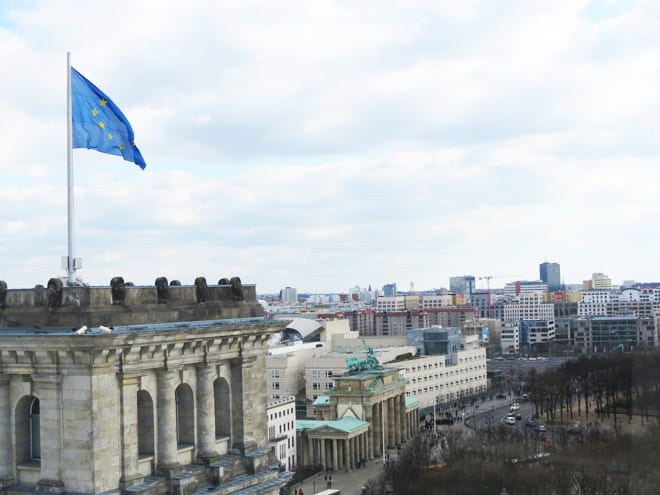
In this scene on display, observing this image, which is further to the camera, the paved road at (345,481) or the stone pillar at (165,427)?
the paved road at (345,481)

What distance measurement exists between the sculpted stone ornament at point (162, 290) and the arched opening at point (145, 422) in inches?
99.5

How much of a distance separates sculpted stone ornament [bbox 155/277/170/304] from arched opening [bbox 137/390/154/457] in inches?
99.5

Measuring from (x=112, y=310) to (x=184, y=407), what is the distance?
3.92m

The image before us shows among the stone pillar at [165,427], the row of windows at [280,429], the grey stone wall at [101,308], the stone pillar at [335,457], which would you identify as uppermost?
the grey stone wall at [101,308]

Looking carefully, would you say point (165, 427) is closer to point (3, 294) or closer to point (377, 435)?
point (3, 294)

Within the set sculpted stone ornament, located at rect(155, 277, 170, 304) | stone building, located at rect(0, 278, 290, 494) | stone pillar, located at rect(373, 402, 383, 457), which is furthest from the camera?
stone pillar, located at rect(373, 402, 383, 457)

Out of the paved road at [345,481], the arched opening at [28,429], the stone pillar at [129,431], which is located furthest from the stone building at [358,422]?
the stone pillar at [129,431]

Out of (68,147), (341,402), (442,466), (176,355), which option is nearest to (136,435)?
(176,355)

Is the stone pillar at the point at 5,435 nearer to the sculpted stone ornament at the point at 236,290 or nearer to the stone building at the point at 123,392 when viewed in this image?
the stone building at the point at 123,392

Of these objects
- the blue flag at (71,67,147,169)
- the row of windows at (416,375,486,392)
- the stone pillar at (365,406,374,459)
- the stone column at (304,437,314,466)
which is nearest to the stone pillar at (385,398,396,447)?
the stone pillar at (365,406,374,459)

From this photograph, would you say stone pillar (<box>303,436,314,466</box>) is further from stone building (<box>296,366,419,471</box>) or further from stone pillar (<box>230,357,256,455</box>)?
stone pillar (<box>230,357,256,455</box>)

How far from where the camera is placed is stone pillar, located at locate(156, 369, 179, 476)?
22.6 meters

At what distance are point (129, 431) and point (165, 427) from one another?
1192 mm

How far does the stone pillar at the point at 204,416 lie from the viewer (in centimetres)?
2408
